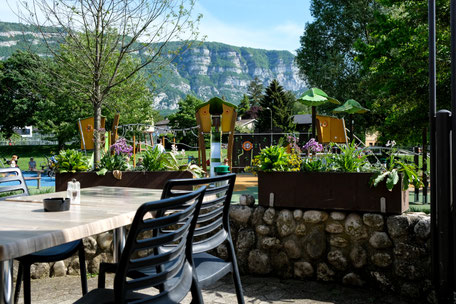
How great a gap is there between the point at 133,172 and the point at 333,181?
7.18ft

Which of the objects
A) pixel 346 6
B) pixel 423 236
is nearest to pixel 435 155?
pixel 423 236

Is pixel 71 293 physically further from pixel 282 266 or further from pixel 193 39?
pixel 193 39

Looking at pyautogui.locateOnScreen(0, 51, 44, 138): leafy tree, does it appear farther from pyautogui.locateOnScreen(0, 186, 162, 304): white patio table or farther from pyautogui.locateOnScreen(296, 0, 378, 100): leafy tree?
pyautogui.locateOnScreen(0, 186, 162, 304): white patio table

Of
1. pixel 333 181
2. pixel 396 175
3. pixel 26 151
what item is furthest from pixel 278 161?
pixel 26 151

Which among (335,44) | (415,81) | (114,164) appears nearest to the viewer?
(114,164)

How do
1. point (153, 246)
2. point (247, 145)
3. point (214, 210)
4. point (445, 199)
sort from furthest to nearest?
1. point (247, 145)
2. point (445, 199)
3. point (214, 210)
4. point (153, 246)

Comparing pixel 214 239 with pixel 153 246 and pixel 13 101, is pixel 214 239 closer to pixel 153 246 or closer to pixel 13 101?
pixel 153 246

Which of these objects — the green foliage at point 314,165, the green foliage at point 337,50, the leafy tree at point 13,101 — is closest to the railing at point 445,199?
the green foliage at point 314,165

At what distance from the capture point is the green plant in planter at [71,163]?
486 centimetres

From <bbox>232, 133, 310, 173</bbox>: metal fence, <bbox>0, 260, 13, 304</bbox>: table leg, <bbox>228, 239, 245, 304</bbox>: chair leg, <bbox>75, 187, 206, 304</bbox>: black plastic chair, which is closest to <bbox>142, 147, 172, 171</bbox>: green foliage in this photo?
<bbox>228, 239, 245, 304</bbox>: chair leg

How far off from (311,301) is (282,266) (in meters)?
0.72

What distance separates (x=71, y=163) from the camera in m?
4.86

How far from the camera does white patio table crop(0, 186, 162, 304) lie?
146 centimetres

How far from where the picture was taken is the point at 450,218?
122 inches
